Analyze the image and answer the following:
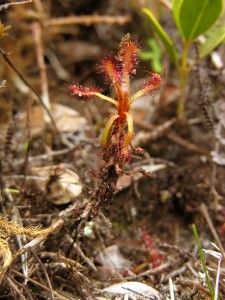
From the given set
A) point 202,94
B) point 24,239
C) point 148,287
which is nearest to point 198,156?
point 202,94

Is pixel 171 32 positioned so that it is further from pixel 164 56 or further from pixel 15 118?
pixel 15 118

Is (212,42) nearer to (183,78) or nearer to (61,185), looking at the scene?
(183,78)

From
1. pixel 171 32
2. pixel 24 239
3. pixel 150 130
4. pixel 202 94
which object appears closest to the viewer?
pixel 24 239

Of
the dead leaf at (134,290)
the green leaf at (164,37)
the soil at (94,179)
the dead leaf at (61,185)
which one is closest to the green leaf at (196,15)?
the green leaf at (164,37)

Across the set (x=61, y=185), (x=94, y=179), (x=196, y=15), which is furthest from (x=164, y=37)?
(x=61, y=185)

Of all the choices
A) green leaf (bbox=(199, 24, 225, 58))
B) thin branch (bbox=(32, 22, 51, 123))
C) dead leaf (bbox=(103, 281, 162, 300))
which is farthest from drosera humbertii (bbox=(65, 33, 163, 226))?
thin branch (bbox=(32, 22, 51, 123))
